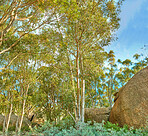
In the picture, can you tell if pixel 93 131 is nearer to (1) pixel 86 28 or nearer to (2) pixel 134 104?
(2) pixel 134 104

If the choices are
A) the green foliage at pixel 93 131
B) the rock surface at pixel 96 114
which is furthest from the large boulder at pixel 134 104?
the green foliage at pixel 93 131

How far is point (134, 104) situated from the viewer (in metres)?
8.35

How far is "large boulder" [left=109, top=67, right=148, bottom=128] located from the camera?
8.03 metres

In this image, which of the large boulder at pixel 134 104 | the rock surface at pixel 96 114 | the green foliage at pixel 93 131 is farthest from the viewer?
the rock surface at pixel 96 114

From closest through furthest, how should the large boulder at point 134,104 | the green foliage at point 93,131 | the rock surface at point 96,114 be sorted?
1. the green foliage at point 93,131
2. the large boulder at point 134,104
3. the rock surface at point 96,114

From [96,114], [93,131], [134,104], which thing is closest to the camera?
[93,131]

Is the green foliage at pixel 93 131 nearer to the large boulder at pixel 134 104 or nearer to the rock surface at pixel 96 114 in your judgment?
the large boulder at pixel 134 104

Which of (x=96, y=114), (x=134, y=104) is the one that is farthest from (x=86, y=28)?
(x=96, y=114)

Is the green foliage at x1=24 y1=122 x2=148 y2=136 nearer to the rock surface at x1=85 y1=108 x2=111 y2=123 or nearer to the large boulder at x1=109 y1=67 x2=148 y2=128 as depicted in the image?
the large boulder at x1=109 y1=67 x2=148 y2=128

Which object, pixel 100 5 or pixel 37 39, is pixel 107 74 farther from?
pixel 37 39

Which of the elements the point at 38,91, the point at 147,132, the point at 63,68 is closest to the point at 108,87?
the point at 38,91

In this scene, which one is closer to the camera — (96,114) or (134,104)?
(134,104)

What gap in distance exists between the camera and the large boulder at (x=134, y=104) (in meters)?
8.03

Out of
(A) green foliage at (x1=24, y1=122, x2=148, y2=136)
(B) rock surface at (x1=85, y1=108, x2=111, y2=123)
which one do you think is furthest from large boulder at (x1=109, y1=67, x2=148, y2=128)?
(A) green foliage at (x1=24, y1=122, x2=148, y2=136)
